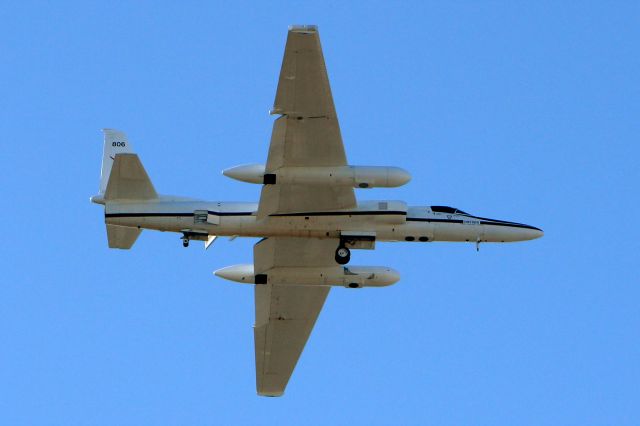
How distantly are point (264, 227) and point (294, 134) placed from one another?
4582 millimetres

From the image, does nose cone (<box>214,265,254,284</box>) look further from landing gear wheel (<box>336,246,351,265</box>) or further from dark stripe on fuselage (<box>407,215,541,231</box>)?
dark stripe on fuselage (<box>407,215,541,231</box>)

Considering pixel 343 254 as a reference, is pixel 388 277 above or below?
below

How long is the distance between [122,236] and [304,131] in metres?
8.25

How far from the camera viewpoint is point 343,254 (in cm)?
4875

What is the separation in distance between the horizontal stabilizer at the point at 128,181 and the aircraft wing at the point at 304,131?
421cm

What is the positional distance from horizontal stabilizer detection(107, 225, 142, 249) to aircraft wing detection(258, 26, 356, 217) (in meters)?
4.75

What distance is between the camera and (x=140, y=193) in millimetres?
47906

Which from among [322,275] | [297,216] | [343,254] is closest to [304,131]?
[297,216]

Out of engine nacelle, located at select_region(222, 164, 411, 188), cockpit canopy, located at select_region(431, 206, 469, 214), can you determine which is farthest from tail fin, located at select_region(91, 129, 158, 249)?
cockpit canopy, located at select_region(431, 206, 469, 214)

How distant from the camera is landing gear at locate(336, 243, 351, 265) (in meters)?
48.8

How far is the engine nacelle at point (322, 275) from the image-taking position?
2003 inches

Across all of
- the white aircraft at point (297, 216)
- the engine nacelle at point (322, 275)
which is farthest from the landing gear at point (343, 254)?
the engine nacelle at point (322, 275)

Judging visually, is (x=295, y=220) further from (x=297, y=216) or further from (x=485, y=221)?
(x=485, y=221)

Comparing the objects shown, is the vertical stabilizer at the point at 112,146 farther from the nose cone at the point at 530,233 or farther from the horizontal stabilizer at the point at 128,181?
the nose cone at the point at 530,233
